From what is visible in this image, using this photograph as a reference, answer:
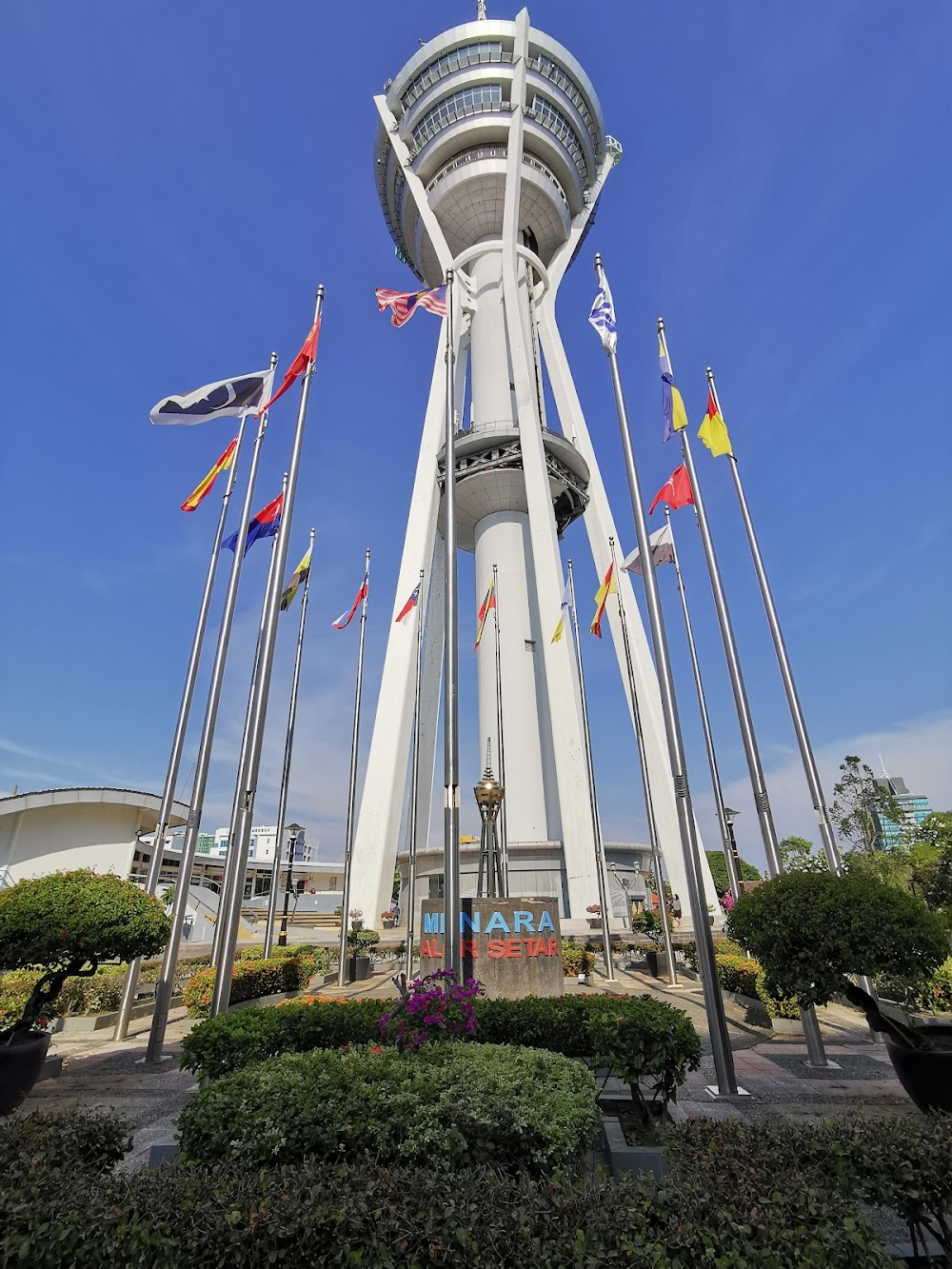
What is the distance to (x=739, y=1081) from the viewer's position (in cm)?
934

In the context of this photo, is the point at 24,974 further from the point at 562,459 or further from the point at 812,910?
the point at 562,459

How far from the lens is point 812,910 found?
26.3ft

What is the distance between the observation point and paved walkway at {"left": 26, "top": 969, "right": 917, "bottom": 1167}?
7.81m

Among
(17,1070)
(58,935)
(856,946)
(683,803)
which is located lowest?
(17,1070)

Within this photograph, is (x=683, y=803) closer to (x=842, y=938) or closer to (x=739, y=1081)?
(x=842, y=938)

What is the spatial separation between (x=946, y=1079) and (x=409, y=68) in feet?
199

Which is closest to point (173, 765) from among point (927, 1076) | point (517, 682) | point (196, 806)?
point (196, 806)

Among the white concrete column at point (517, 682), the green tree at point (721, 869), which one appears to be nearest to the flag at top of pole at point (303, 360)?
the white concrete column at point (517, 682)

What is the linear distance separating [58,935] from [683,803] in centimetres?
960

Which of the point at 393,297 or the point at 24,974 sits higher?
the point at 393,297

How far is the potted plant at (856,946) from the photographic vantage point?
7.51 meters

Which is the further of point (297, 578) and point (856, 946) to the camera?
point (297, 578)

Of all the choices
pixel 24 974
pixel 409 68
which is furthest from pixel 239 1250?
pixel 409 68

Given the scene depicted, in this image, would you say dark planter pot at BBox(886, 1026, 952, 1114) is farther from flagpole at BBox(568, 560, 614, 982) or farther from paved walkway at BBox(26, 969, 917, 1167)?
flagpole at BBox(568, 560, 614, 982)
